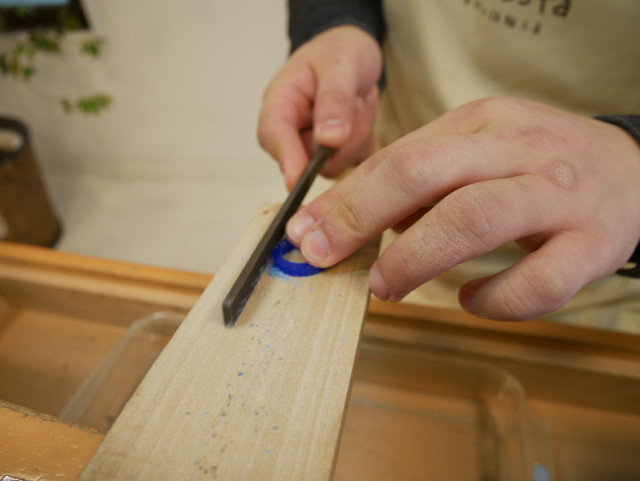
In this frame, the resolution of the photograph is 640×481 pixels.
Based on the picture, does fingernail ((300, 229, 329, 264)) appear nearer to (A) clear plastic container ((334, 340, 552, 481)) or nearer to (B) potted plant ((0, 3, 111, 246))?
(A) clear plastic container ((334, 340, 552, 481))

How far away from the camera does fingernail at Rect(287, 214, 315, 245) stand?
45cm

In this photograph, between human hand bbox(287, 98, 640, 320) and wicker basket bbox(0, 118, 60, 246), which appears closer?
human hand bbox(287, 98, 640, 320)

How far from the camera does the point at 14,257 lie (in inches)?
26.6

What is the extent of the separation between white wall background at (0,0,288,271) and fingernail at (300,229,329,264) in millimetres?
1055

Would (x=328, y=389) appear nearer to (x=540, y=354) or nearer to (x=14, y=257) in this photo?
(x=540, y=354)

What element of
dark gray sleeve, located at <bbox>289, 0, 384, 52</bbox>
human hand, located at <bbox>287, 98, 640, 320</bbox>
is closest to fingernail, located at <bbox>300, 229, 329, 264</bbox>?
human hand, located at <bbox>287, 98, 640, 320</bbox>

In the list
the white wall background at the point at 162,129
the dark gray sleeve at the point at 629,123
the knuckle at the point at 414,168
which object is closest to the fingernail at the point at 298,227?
the knuckle at the point at 414,168

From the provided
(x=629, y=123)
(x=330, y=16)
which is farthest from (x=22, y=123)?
(x=629, y=123)

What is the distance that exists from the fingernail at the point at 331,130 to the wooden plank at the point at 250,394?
0.26 metres

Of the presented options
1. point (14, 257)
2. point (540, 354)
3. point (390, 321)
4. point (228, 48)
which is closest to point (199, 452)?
point (390, 321)

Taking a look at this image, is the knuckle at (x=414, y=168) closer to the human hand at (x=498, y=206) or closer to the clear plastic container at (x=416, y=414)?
the human hand at (x=498, y=206)

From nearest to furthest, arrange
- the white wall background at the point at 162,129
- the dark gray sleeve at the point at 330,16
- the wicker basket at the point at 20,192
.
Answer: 1. the dark gray sleeve at the point at 330,16
2. the wicker basket at the point at 20,192
3. the white wall background at the point at 162,129

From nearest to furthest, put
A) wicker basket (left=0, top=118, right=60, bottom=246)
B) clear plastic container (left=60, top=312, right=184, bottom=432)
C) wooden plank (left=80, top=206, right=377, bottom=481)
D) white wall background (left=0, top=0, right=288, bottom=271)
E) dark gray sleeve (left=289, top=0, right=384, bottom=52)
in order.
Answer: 1. wooden plank (left=80, top=206, right=377, bottom=481)
2. clear plastic container (left=60, top=312, right=184, bottom=432)
3. dark gray sleeve (left=289, top=0, right=384, bottom=52)
4. wicker basket (left=0, top=118, right=60, bottom=246)
5. white wall background (left=0, top=0, right=288, bottom=271)

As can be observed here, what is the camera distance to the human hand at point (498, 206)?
374 mm
